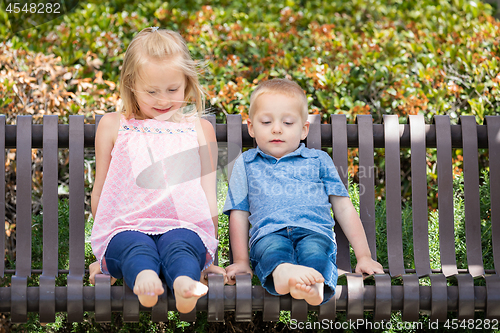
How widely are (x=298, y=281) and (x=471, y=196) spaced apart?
3.59 ft

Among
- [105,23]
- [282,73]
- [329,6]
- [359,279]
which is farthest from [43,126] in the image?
[329,6]

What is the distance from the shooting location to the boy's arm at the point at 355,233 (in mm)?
2303

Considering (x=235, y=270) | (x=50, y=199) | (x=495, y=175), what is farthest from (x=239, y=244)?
(x=495, y=175)

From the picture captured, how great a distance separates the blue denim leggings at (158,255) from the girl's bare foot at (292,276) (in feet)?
1.01

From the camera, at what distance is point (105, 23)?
435 centimetres

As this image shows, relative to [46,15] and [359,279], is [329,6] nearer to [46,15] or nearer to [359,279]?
[46,15]

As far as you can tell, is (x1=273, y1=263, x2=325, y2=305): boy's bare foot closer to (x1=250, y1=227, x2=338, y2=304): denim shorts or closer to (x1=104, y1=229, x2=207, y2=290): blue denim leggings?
(x1=250, y1=227, x2=338, y2=304): denim shorts

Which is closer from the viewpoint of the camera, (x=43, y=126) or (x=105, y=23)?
(x=43, y=126)

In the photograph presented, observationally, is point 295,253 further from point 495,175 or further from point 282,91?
point 495,175

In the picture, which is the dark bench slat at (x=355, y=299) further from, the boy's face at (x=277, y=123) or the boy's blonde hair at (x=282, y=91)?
the boy's blonde hair at (x=282, y=91)

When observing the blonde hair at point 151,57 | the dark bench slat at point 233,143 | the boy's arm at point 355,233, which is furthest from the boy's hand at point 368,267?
Result: the blonde hair at point 151,57

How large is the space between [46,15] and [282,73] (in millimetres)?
2165

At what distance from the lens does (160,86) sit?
7.86 feet

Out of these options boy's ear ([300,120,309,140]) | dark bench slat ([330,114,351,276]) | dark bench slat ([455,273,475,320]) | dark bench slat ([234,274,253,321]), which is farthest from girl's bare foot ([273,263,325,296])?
boy's ear ([300,120,309,140])
